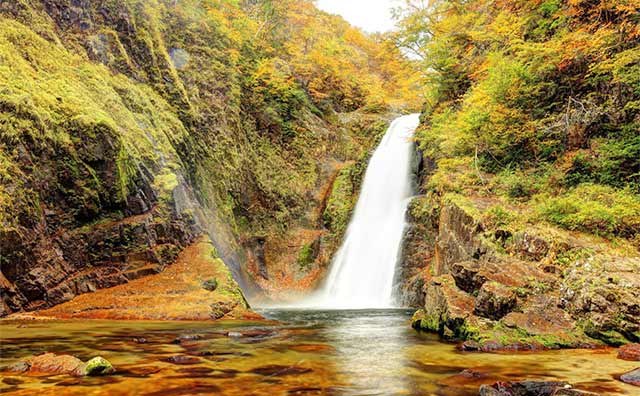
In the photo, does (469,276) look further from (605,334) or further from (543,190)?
(543,190)

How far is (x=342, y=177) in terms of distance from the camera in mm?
24516

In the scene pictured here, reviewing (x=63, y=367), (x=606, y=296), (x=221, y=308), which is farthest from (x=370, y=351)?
(x=221, y=308)

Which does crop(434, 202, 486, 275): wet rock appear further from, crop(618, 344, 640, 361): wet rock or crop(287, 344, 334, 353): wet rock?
crop(287, 344, 334, 353): wet rock

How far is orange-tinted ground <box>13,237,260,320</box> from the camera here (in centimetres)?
1016

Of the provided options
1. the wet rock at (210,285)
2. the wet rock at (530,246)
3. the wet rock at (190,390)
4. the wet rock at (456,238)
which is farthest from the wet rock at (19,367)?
the wet rock at (456,238)

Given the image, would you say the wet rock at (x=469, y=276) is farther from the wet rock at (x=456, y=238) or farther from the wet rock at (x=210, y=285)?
the wet rock at (x=210, y=285)

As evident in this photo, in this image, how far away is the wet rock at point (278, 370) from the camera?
4916mm

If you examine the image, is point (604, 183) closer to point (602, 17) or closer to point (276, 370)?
point (602, 17)

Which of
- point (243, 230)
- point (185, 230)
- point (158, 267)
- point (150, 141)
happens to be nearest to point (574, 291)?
point (158, 267)

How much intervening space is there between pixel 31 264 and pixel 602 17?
15.3 meters

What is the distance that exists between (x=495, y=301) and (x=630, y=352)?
82.1 inches

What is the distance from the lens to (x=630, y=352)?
5.59 m

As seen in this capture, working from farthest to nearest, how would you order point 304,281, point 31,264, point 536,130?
point 304,281 → point 536,130 → point 31,264

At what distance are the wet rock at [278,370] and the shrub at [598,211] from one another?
6.48m
